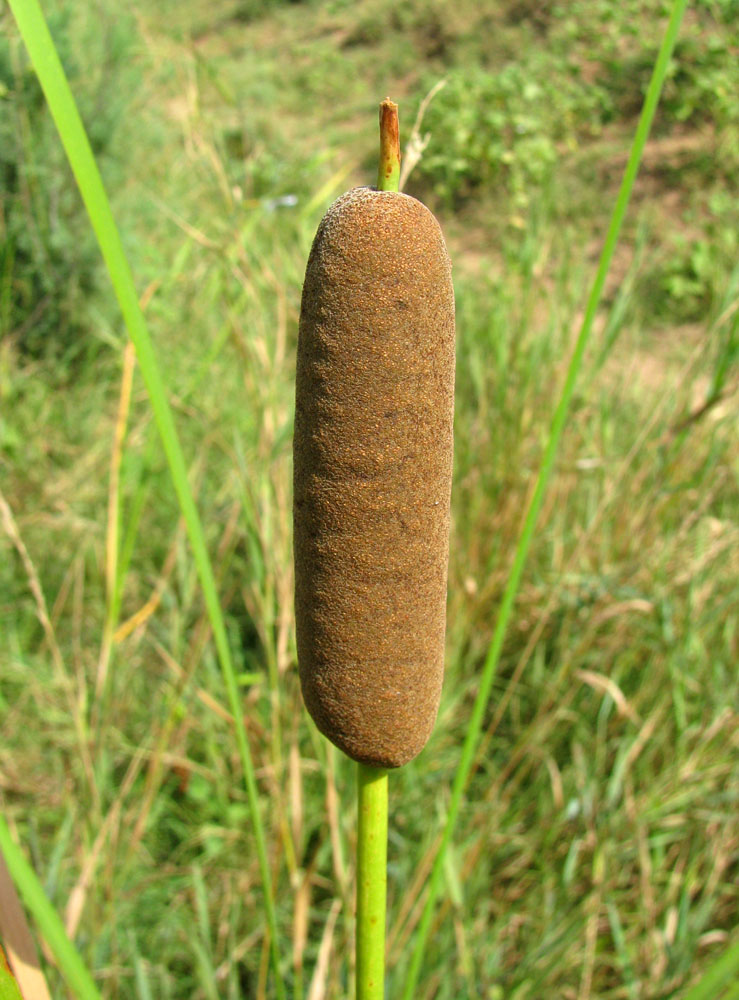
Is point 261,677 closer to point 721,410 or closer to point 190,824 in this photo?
point 190,824

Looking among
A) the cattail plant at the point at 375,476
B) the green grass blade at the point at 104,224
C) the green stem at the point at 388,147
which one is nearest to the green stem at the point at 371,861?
the cattail plant at the point at 375,476

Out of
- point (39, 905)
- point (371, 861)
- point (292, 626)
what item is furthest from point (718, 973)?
point (292, 626)

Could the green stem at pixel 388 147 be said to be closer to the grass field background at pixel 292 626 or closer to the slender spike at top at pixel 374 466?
the slender spike at top at pixel 374 466

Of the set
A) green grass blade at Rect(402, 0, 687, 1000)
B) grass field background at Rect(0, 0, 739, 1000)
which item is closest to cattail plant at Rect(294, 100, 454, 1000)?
green grass blade at Rect(402, 0, 687, 1000)

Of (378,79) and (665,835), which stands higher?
(378,79)

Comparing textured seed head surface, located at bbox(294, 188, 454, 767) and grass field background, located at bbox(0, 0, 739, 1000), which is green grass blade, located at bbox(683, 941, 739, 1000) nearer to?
textured seed head surface, located at bbox(294, 188, 454, 767)

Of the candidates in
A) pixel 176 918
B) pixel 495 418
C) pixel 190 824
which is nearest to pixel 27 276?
pixel 495 418

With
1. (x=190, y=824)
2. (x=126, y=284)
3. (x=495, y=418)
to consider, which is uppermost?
(x=126, y=284)
